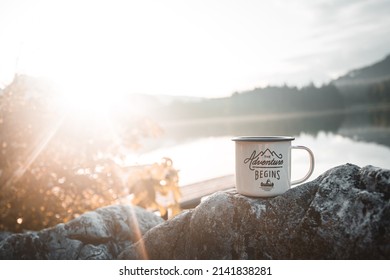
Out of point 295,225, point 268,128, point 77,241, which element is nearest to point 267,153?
point 295,225

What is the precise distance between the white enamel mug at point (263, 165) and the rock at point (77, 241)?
1.00m

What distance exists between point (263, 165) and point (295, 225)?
31 cm

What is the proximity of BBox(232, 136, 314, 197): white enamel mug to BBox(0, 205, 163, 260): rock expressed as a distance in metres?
1.00

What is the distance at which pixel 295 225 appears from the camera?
1.64m

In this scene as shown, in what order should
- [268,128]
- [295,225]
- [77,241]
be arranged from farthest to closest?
[268,128], [77,241], [295,225]

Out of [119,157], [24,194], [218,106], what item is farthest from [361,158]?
[24,194]

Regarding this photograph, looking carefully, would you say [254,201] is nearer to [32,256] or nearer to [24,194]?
[32,256]

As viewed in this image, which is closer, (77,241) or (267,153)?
(267,153)

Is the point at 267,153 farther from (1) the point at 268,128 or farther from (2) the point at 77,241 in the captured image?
(1) the point at 268,128

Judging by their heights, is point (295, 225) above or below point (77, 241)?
above

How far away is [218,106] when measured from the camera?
46.8 ft

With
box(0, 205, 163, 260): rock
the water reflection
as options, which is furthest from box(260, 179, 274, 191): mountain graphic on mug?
the water reflection
